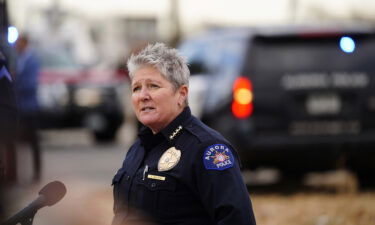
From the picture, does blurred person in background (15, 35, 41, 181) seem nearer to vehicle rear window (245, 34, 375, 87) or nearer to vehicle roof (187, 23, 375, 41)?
vehicle roof (187, 23, 375, 41)

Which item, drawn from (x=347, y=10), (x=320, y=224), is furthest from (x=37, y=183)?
(x=347, y=10)

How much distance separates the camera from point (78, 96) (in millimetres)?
17953

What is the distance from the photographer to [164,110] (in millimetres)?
3764

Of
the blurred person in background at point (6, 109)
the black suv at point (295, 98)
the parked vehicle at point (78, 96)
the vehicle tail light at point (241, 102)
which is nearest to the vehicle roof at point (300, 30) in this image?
the black suv at point (295, 98)

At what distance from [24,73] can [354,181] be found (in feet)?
12.4

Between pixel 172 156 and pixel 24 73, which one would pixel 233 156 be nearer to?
pixel 172 156

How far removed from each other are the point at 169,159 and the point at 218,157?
20cm

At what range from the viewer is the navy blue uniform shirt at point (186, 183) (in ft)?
11.5

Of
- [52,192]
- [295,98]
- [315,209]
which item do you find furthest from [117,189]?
[295,98]

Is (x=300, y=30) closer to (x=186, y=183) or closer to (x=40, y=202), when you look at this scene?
(x=186, y=183)

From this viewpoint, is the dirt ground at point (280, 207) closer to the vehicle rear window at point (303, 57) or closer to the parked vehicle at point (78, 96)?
the vehicle rear window at point (303, 57)

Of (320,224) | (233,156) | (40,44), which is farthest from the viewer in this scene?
(40,44)

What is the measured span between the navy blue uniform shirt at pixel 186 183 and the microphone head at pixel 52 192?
0.54 m

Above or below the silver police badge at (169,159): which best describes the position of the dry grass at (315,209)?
below
